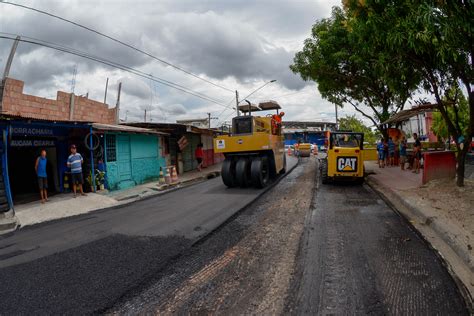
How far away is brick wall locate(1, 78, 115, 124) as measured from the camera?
1202cm

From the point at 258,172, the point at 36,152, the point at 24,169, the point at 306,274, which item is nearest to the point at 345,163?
the point at 258,172

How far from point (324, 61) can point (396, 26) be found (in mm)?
9602

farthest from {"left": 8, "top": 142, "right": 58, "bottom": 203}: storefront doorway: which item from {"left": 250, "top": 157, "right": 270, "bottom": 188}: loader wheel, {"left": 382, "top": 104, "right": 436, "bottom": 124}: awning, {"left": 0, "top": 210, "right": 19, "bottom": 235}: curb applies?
{"left": 382, "top": 104, "right": 436, "bottom": 124}: awning

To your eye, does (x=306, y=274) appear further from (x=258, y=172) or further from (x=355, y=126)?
(x=355, y=126)

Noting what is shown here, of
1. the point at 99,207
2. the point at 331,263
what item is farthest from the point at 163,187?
the point at 331,263

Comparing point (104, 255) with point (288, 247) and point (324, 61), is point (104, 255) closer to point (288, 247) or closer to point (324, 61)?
point (288, 247)

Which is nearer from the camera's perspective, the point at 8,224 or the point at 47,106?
the point at 8,224

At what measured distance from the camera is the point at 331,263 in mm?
4230

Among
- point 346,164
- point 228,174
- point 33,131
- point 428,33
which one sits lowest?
point 228,174

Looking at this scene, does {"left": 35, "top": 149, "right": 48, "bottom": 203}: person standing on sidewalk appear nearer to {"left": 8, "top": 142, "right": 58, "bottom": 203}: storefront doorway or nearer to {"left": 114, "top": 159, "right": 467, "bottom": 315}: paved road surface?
{"left": 8, "top": 142, "right": 58, "bottom": 203}: storefront doorway

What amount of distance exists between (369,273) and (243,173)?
7.63 m

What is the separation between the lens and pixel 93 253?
500cm

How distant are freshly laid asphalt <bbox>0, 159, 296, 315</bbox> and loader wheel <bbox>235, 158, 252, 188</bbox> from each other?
2.75 meters

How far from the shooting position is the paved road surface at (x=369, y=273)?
3.14 m
